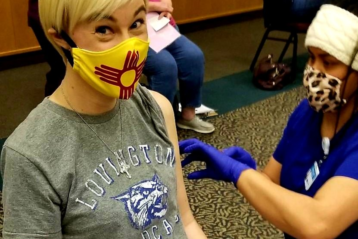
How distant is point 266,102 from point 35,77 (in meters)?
1.75

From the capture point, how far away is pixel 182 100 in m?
3.14

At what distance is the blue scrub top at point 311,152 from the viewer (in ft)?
4.38

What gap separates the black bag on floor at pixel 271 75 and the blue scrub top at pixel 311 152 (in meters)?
2.22

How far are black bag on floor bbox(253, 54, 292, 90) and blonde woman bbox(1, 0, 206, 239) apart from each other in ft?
9.03

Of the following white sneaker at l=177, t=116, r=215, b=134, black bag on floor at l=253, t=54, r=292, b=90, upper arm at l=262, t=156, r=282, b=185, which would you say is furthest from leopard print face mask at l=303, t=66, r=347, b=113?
black bag on floor at l=253, t=54, r=292, b=90

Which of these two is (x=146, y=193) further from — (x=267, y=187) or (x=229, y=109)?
(x=229, y=109)

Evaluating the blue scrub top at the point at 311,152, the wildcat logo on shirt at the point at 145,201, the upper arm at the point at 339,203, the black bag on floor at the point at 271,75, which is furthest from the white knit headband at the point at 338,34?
the black bag on floor at the point at 271,75

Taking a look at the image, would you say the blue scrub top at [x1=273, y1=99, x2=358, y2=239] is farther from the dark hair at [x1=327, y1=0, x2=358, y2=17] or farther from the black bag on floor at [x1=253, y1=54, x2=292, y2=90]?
the black bag on floor at [x1=253, y1=54, x2=292, y2=90]

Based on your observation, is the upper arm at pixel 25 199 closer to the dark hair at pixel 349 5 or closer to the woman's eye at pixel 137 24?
the woman's eye at pixel 137 24

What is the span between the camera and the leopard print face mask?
1.36 metres

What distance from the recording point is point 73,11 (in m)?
0.99

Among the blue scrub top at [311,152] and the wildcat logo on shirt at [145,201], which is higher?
the wildcat logo on shirt at [145,201]

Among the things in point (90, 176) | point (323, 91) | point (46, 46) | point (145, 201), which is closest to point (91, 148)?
point (90, 176)

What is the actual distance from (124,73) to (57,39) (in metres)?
0.16
